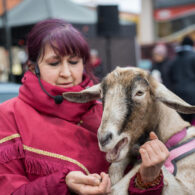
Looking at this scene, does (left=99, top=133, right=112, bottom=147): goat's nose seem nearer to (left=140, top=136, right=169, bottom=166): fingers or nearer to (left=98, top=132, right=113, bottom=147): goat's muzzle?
(left=98, top=132, right=113, bottom=147): goat's muzzle

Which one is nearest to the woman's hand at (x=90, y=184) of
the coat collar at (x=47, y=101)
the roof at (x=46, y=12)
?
the coat collar at (x=47, y=101)

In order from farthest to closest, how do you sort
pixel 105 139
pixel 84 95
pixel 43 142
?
pixel 84 95
pixel 43 142
pixel 105 139

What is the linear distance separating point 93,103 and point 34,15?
7.77m

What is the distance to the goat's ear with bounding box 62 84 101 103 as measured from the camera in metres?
2.23

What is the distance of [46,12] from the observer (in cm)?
941

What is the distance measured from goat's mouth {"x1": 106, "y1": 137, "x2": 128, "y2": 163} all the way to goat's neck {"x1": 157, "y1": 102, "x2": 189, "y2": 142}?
0.37 meters

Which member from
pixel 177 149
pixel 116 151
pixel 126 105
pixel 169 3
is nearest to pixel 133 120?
pixel 126 105

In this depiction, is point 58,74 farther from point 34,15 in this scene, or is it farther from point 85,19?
point 85,19

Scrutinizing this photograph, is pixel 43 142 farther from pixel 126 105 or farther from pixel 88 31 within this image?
pixel 88 31

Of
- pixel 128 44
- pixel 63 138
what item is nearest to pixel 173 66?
pixel 128 44

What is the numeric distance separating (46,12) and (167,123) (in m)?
7.74

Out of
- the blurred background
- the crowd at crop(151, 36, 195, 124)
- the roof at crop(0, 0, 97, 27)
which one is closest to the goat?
the blurred background

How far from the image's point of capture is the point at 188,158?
216cm

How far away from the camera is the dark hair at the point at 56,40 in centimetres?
226
